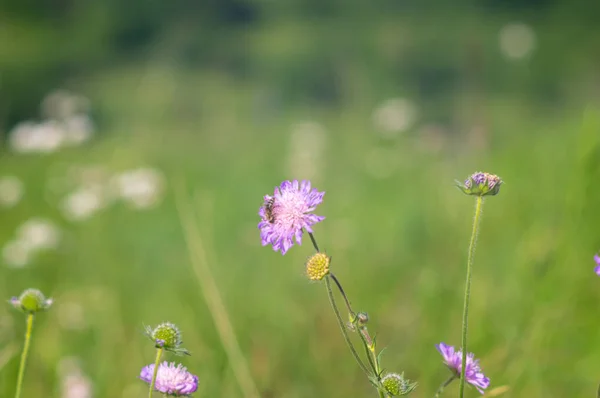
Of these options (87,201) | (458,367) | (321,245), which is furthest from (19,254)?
(458,367)

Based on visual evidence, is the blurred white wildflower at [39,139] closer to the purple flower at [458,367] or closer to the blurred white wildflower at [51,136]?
the blurred white wildflower at [51,136]

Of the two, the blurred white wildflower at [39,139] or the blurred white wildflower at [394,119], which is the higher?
the blurred white wildflower at [394,119]

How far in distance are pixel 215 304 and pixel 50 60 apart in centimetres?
1033

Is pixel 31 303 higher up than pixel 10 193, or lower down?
lower down

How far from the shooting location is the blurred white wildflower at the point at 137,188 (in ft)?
7.24

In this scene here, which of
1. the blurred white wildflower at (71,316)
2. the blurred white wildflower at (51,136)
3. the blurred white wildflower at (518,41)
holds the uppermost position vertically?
the blurred white wildflower at (518,41)

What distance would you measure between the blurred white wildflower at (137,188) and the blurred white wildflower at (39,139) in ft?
0.83

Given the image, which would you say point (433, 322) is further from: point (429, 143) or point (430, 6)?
point (430, 6)

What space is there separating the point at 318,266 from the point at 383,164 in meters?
2.68

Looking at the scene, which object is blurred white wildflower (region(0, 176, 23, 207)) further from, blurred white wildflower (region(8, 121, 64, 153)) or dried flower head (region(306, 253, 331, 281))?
dried flower head (region(306, 253, 331, 281))

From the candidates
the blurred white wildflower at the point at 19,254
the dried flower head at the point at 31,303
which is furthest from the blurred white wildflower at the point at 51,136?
the dried flower head at the point at 31,303

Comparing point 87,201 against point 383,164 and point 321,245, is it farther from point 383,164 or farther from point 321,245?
point 383,164

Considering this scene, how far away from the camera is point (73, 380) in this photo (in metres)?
1.22

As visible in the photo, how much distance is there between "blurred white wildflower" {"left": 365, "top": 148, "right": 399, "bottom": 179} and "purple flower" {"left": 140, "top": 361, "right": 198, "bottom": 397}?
2548 millimetres
